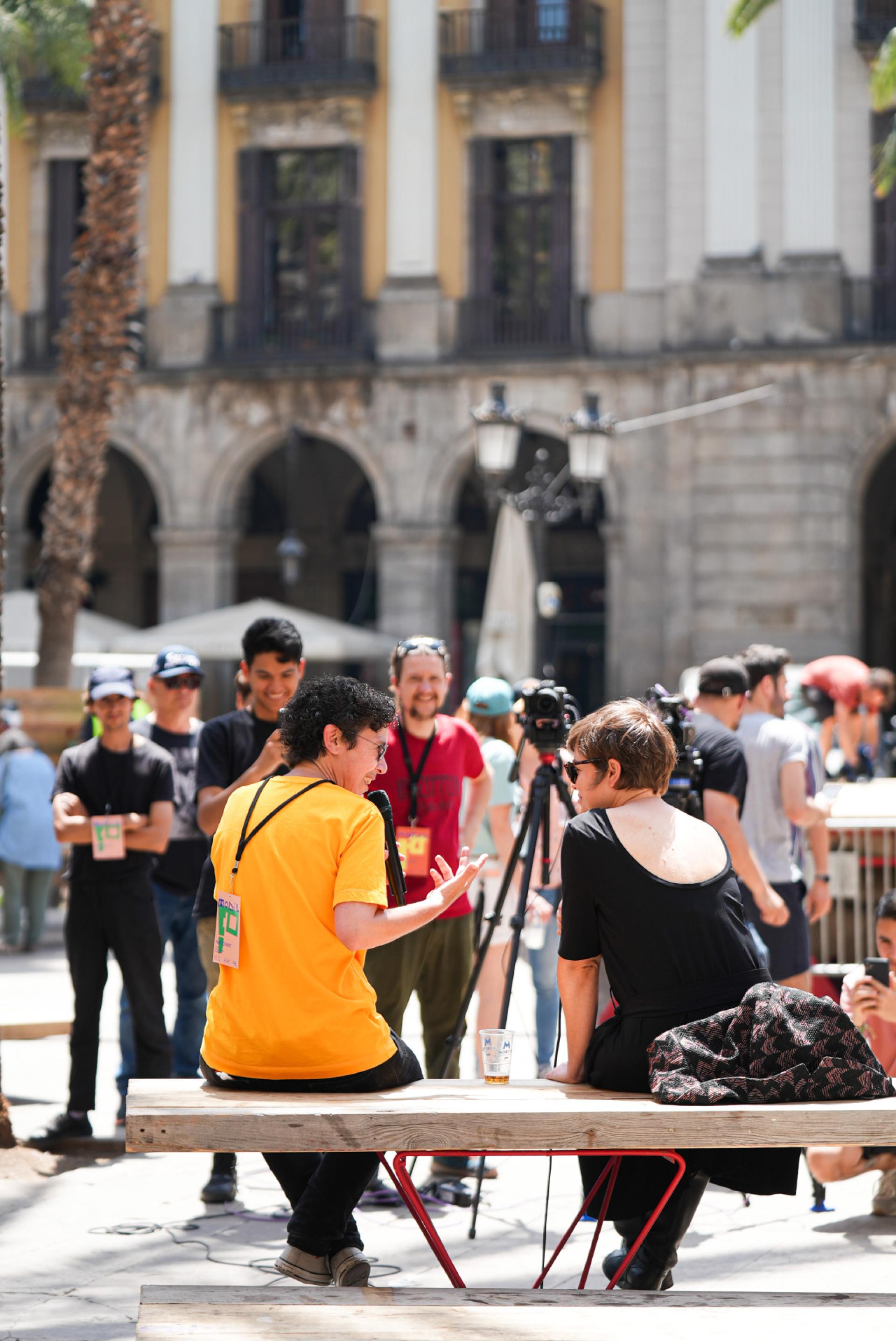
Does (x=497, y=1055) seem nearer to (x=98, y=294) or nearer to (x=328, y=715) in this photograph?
(x=328, y=715)

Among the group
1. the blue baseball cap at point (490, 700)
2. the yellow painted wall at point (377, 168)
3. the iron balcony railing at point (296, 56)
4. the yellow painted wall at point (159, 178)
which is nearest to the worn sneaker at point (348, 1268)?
the blue baseball cap at point (490, 700)

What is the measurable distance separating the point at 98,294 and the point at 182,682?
13408mm

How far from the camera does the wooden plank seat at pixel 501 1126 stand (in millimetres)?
3695

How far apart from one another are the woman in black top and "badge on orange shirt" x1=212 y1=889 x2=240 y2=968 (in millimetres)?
753

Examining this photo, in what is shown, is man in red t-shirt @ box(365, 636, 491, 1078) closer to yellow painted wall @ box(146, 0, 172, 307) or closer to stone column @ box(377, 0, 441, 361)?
stone column @ box(377, 0, 441, 361)

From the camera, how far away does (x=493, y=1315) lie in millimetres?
3301

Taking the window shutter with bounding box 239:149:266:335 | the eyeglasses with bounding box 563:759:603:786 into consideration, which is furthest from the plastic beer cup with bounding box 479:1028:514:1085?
the window shutter with bounding box 239:149:266:335

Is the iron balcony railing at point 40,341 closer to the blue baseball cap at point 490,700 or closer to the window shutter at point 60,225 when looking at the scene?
the window shutter at point 60,225

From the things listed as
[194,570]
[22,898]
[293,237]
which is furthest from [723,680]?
[293,237]

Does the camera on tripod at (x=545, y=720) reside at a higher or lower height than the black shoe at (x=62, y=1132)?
higher

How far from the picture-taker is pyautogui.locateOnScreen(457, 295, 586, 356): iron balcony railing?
2309 centimetres

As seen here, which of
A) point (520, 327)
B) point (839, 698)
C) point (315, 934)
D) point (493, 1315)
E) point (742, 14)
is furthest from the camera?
point (520, 327)

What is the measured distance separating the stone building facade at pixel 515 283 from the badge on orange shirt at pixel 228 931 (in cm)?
1842

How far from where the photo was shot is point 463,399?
76.2 feet
